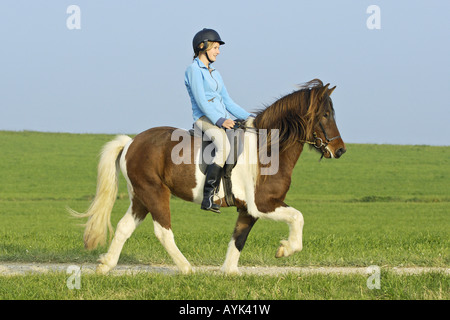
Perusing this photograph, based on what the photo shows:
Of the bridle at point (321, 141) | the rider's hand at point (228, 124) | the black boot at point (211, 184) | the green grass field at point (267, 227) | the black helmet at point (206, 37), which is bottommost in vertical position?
the green grass field at point (267, 227)

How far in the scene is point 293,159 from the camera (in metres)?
7.50

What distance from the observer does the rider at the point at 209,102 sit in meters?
7.40

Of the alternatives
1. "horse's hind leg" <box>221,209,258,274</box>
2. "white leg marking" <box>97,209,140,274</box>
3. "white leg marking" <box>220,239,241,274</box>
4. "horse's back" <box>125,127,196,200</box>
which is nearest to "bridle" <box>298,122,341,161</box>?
"horse's hind leg" <box>221,209,258,274</box>

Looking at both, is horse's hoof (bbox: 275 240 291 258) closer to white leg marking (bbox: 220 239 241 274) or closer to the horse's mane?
white leg marking (bbox: 220 239 241 274)

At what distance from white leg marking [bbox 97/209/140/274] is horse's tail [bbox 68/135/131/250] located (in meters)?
0.52

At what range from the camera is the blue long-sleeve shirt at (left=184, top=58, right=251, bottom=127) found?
750cm

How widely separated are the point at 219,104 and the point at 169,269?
2690 millimetres

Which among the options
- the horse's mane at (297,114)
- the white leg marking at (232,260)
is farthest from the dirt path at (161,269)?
the horse's mane at (297,114)

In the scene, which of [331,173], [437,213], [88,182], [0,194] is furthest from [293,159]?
[331,173]

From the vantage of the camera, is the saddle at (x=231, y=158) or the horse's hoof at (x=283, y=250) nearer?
the horse's hoof at (x=283, y=250)

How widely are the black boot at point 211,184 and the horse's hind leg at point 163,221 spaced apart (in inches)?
25.9

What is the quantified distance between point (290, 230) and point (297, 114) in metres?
1.47

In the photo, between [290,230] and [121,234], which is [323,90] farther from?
[121,234]

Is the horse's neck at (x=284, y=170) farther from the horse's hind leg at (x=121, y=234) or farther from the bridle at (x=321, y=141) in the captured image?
the horse's hind leg at (x=121, y=234)
